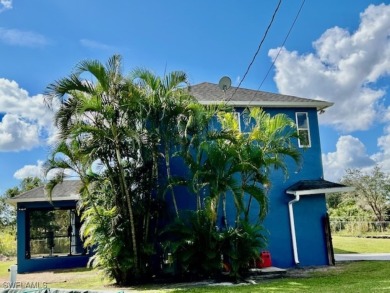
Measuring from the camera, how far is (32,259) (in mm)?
17047

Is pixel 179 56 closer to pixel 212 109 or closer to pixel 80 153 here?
pixel 212 109

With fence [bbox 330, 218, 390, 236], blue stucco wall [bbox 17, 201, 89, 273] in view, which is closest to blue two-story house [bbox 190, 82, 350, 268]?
blue stucco wall [bbox 17, 201, 89, 273]

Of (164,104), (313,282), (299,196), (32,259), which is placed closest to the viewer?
(313,282)

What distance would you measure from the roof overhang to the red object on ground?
242cm

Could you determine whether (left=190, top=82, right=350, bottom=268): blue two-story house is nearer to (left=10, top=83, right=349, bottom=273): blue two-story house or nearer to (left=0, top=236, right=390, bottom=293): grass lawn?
(left=10, top=83, right=349, bottom=273): blue two-story house

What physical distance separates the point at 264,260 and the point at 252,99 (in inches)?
223

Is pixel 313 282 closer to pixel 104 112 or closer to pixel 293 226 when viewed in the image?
pixel 293 226

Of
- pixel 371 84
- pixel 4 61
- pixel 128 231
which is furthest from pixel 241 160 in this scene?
pixel 371 84

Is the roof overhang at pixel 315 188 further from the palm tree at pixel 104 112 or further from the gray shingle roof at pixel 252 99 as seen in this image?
the palm tree at pixel 104 112

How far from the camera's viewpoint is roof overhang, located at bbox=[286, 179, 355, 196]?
1399 centimetres

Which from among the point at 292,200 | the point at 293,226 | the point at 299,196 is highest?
the point at 299,196

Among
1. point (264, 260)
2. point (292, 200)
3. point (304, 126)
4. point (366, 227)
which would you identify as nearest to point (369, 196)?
point (366, 227)

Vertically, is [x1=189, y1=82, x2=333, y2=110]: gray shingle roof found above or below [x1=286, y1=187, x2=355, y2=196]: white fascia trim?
above

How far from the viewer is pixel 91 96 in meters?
10.9
